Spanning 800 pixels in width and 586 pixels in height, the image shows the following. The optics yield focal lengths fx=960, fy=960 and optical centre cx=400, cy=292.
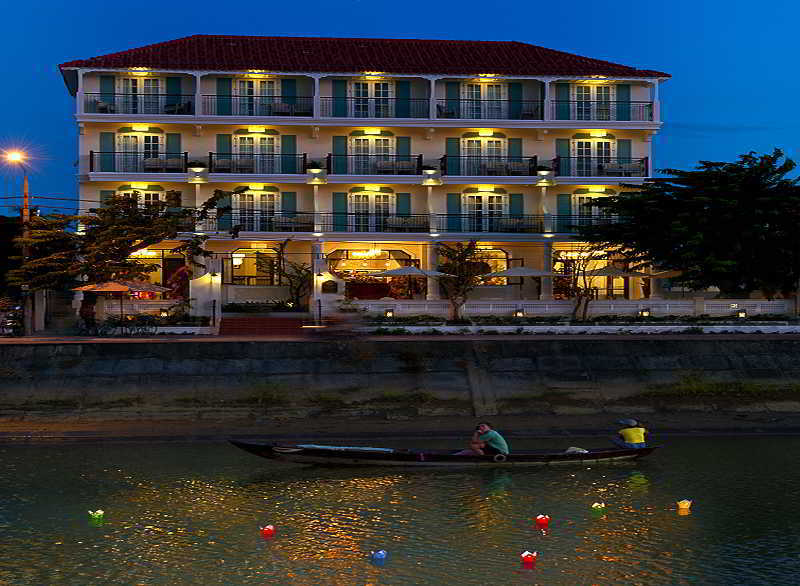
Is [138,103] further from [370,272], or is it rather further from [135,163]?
[370,272]

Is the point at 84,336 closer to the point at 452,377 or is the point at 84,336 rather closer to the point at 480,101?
the point at 452,377

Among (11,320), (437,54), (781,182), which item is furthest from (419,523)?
(437,54)

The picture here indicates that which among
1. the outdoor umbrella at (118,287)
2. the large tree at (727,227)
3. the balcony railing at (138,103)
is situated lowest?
the outdoor umbrella at (118,287)

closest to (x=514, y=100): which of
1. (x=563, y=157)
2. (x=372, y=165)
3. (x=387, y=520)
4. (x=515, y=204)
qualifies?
(x=563, y=157)

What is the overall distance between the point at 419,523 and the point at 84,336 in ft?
78.7

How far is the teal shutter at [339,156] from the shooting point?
5500 centimetres

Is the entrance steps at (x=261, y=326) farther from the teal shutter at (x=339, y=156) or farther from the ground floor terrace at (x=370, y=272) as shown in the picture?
the teal shutter at (x=339, y=156)

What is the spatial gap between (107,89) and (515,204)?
2414 cm

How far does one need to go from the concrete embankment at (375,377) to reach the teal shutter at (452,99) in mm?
23405

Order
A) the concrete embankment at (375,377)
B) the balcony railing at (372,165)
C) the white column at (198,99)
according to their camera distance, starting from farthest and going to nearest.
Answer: the balcony railing at (372,165) < the white column at (198,99) < the concrete embankment at (375,377)

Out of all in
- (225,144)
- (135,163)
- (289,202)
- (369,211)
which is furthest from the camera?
(369,211)

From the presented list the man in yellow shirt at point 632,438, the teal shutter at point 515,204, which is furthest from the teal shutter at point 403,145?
the man in yellow shirt at point 632,438

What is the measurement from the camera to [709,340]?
36375mm

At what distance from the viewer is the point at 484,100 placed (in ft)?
184
